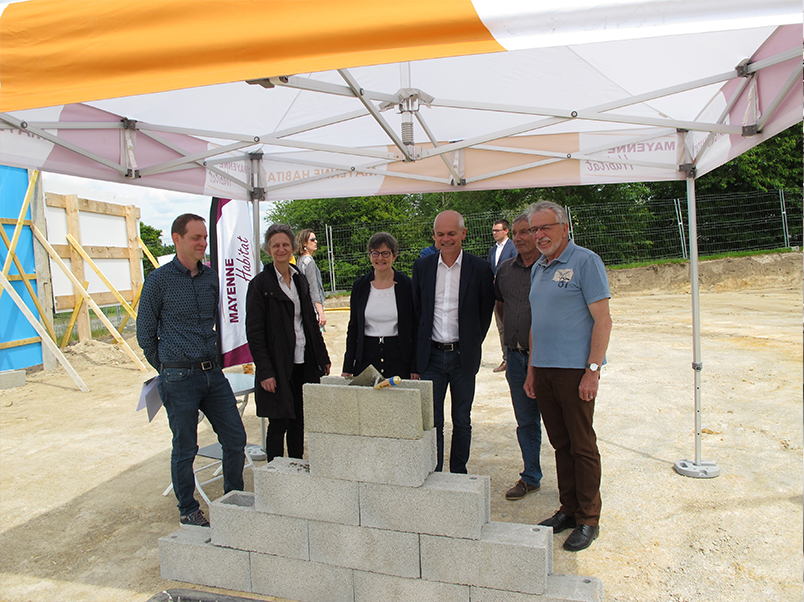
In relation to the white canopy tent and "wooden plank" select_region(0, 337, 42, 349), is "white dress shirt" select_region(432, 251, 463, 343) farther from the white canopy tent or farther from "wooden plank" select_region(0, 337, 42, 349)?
"wooden plank" select_region(0, 337, 42, 349)

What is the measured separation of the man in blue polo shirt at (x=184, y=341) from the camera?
3.15 metres

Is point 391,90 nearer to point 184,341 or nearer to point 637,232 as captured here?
point 184,341

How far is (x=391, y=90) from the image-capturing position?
405 cm

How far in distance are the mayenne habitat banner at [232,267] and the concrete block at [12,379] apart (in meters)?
5.63

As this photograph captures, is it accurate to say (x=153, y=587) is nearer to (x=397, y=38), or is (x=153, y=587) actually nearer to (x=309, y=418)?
(x=309, y=418)

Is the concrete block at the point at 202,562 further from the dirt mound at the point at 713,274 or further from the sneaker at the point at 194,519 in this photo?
the dirt mound at the point at 713,274

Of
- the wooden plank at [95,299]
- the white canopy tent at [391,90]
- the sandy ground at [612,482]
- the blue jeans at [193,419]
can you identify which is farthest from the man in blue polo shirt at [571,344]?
the wooden plank at [95,299]

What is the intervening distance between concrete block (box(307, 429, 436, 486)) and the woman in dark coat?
1.02 metres

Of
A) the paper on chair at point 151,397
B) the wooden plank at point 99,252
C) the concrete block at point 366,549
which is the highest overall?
the wooden plank at point 99,252

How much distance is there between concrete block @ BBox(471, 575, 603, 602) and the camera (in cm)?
227

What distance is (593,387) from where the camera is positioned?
9.32ft

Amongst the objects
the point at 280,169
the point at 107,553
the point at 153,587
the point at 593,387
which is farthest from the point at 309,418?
the point at 280,169

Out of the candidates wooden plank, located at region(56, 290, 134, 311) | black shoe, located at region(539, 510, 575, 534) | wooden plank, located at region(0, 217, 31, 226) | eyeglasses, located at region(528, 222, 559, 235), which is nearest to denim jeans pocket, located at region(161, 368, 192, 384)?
eyeglasses, located at region(528, 222, 559, 235)

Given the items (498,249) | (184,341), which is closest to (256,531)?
(184,341)
